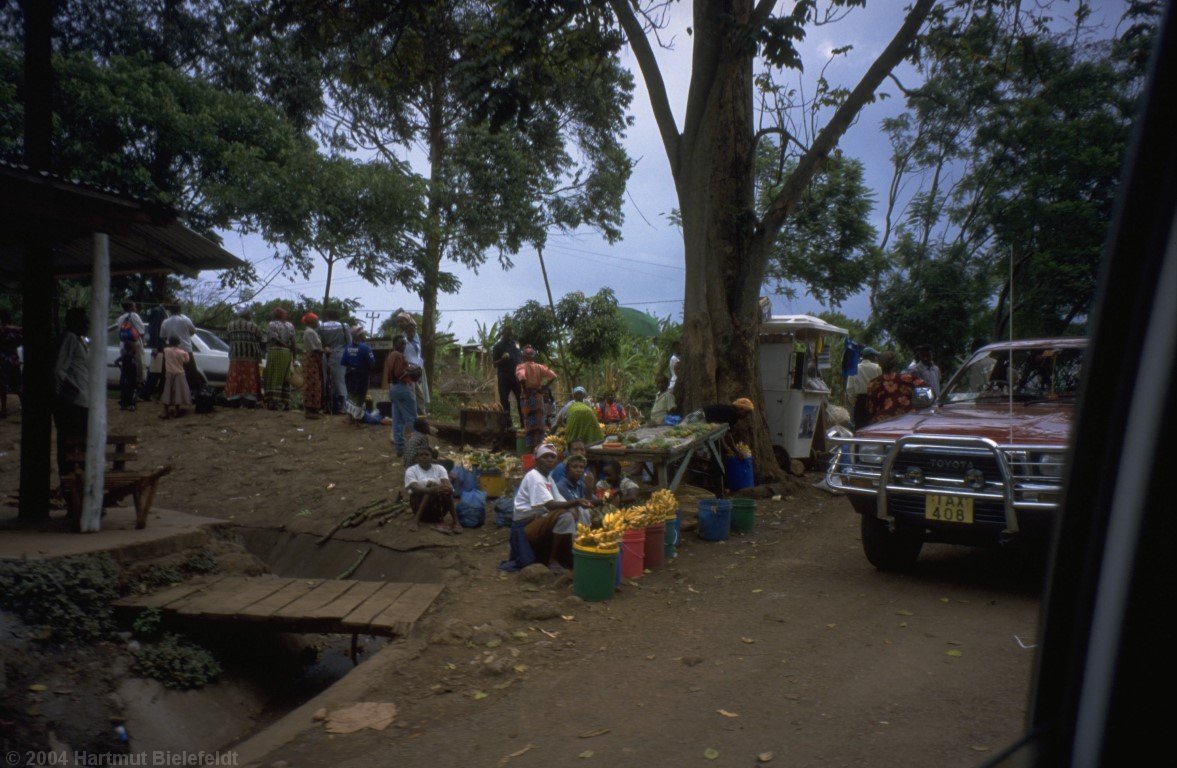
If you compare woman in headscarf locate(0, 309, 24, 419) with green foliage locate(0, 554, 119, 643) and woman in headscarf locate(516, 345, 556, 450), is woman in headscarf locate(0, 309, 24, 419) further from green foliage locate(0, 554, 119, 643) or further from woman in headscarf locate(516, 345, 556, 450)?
green foliage locate(0, 554, 119, 643)

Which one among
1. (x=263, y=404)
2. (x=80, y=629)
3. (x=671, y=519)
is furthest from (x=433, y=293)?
(x=80, y=629)

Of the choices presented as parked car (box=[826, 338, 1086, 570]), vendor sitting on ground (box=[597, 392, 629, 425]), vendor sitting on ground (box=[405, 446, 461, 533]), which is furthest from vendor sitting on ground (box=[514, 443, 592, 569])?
vendor sitting on ground (box=[597, 392, 629, 425])

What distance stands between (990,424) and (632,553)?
3.09m

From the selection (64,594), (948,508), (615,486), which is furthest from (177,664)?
(948,508)

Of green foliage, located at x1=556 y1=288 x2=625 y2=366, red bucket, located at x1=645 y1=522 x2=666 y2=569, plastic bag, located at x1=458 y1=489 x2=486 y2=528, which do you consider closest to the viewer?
red bucket, located at x1=645 y1=522 x2=666 y2=569

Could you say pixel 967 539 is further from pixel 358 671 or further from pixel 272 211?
pixel 272 211

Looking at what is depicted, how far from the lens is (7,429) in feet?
44.4

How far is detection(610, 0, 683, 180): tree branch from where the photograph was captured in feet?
35.3

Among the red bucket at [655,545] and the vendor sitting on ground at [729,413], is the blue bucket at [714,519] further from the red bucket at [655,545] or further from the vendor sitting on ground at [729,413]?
the vendor sitting on ground at [729,413]

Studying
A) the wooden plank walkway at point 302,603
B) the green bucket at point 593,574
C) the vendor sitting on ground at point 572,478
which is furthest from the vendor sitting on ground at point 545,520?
the wooden plank walkway at point 302,603

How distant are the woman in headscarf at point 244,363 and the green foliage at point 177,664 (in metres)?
8.60

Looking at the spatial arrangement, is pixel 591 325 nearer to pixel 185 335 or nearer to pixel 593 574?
pixel 185 335

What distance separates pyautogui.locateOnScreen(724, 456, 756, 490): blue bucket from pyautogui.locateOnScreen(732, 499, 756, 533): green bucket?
5.71ft

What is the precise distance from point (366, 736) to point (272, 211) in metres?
15.7
